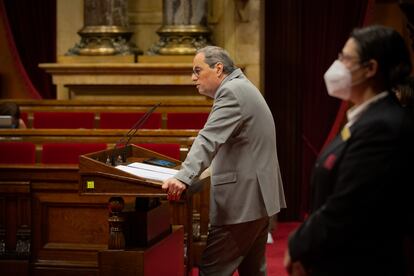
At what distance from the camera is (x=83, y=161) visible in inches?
154

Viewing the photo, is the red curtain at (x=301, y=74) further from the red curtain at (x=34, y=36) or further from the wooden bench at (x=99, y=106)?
the red curtain at (x=34, y=36)

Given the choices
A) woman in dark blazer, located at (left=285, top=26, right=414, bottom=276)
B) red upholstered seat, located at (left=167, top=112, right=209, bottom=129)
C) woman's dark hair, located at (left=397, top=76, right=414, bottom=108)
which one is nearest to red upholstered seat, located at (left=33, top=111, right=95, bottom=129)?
red upholstered seat, located at (left=167, top=112, right=209, bottom=129)

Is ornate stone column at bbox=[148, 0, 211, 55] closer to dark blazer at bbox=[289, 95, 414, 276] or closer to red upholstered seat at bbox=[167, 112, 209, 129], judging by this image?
red upholstered seat at bbox=[167, 112, 209, 129]

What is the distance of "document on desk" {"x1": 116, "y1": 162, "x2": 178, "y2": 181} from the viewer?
390 centimetres

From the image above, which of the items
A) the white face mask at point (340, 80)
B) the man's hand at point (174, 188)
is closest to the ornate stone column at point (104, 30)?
the man's hand at point (174, 188)

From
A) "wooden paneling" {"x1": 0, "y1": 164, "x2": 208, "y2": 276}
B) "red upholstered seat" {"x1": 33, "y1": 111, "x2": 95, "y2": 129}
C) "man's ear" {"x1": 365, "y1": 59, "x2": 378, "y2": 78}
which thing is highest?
"man's ear" {"x1": 365, "y1": 59, "x2": 378, "y2": 78}

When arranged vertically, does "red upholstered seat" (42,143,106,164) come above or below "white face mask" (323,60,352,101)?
below

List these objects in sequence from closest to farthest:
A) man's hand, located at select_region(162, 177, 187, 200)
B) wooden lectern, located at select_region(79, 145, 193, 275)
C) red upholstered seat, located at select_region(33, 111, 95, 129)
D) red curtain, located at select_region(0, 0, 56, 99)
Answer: man's hand, located at select_region(162, 177, 187, 200) → wooden lectern, located at select_region(79, 145, 193, 275) → red upholstered seat, located at select_region(33, 111, 95, 129) → red curtain, located at select_region(0, 0, 56, 99)

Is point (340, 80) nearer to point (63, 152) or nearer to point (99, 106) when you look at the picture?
point (63, 152)

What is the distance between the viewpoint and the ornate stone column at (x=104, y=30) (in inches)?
354

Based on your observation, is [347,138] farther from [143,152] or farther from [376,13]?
[376,13]

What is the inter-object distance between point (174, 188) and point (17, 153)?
2.89 m

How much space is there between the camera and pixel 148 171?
402cm

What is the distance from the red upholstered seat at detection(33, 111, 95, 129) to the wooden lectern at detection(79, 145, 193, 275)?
122 inches
